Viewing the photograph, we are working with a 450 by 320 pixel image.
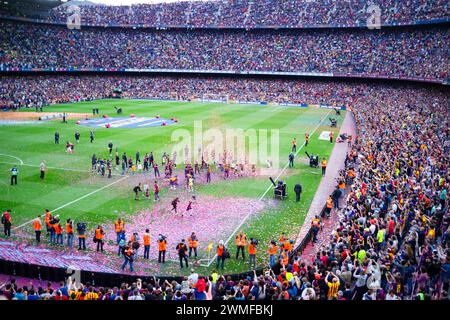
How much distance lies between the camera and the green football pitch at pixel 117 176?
2120 centimetres

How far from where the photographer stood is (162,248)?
1641 centimetres

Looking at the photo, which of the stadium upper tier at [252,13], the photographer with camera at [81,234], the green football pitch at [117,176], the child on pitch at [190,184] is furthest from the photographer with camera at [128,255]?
the stadium upper tier at [252,13]

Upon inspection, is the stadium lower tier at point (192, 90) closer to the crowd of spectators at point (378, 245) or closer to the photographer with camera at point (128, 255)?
the crowd of spectators at point (378, 245)

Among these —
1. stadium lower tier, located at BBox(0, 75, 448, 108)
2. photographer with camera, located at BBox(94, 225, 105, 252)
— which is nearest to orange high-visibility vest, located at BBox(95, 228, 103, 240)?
photographer with camera, located at BBox(94, 225, 105, 252)

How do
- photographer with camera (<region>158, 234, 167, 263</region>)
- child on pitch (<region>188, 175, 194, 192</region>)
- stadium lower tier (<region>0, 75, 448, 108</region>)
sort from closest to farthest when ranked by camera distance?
photographer with camera (<region>158, 234, 167, 263</region>) → child on pitch (<region>188, 175, 194, 192</region>) → stadium lower tier (<region>0, 75, 448, 108</region>)

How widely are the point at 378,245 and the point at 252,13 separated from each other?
7744 cm

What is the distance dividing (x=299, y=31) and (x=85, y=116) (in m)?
47.9

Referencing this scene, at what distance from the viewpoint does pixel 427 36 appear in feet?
208

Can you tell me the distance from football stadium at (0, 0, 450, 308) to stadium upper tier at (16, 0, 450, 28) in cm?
39

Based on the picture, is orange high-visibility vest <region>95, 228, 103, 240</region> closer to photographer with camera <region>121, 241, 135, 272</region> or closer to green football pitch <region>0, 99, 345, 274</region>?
photographer with camera <region>121, 241, 135, 272</region>

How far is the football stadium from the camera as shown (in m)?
14.4
